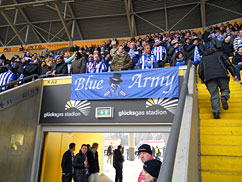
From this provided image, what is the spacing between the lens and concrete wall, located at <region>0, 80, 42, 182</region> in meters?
5.52

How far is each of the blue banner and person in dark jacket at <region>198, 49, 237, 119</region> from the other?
3.33 feet

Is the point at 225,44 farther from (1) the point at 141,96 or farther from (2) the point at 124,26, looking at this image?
(2) the point at 124,26

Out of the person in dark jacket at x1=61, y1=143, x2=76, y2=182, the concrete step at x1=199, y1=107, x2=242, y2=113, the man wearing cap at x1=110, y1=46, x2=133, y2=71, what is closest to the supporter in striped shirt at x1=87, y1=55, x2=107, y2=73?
the man wearing cap at x1=110, y1=46, x2=133, y2=71

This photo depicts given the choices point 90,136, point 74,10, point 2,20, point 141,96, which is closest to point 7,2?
point 2,20

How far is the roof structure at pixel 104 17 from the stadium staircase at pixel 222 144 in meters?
14.2

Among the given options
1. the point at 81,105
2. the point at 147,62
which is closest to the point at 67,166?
the point at 81,105

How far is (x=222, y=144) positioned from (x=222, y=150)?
16 centimetres

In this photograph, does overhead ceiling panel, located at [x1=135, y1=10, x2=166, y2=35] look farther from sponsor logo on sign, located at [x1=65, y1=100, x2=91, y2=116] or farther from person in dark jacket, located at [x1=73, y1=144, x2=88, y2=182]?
person in dark jacket, located at [x1=73, y1=144, x2=88, y2=182]

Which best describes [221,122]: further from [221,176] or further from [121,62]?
[121,62]

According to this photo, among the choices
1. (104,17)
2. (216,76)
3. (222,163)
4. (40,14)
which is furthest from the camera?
(40,14)

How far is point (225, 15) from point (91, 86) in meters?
15.1

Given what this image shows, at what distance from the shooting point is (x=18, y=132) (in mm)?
5969

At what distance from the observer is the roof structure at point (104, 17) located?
54.2 feet

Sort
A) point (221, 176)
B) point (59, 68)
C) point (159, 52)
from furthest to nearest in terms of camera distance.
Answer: point (159, 52)
point (59, 68)
point (221, 176)
